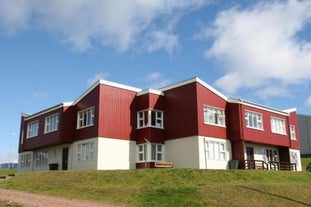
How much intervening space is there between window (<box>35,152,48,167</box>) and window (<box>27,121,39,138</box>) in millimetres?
2198

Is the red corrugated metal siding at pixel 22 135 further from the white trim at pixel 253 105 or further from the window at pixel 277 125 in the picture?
the window at pixel 277 125

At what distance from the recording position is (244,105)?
3466cm

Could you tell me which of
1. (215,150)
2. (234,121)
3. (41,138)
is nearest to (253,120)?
Answer: (234,121)

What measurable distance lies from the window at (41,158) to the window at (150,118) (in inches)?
468

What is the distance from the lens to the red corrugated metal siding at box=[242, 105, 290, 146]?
113ft

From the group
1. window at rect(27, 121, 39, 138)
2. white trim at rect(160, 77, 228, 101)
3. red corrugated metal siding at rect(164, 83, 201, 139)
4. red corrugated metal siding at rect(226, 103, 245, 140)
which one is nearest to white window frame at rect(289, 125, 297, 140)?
red corrugated metal siding at rect(226, 103, 245, 140)

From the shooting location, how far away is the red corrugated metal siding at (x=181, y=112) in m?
31.3

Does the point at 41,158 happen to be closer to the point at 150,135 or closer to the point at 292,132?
the point at 150,135

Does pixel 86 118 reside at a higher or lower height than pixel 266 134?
higher

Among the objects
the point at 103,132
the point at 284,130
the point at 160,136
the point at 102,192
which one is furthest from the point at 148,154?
the point at 284,130

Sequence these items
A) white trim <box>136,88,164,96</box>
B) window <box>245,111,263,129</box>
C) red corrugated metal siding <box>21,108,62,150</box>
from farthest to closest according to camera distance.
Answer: red corrugated metal siding <box>21,108,62,150</box> < window <box>245,111,263,129</box> < white trim <box>136,88,164,96</box>

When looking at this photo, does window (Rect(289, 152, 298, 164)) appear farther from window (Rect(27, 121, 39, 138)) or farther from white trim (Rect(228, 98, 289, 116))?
window (Rect(27, 121, 39, 138))

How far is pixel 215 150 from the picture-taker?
1265 inches

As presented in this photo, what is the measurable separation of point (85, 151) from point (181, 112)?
903 cm
